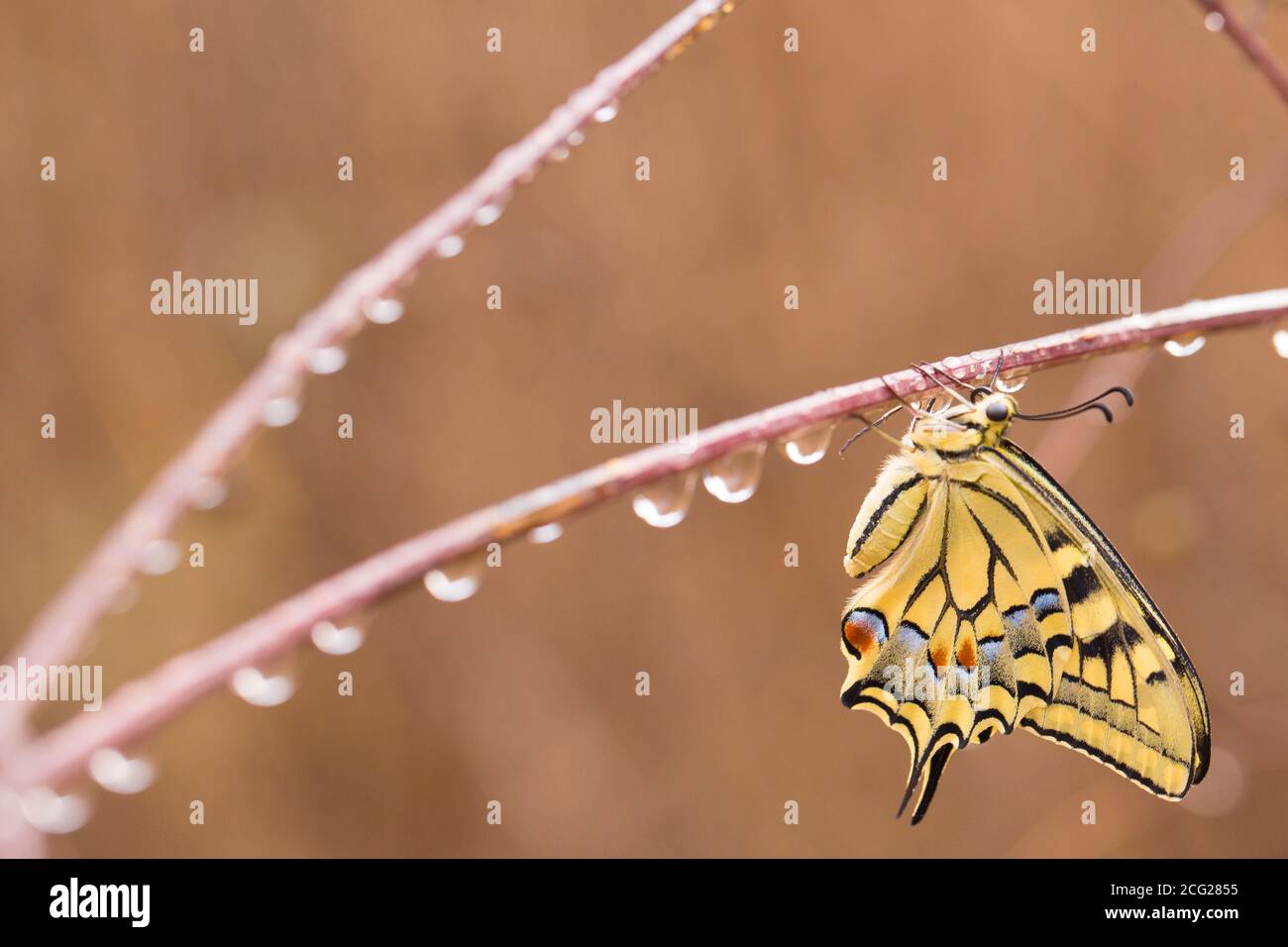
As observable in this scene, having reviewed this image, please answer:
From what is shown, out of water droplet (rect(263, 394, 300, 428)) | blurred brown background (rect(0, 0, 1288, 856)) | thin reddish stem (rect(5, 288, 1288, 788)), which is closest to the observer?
thin reddish stem (rect(5, 288, 1288, 788))

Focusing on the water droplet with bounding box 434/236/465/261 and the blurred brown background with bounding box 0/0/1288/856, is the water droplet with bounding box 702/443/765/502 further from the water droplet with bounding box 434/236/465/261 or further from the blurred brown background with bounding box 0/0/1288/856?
the blurred brown background with bounding box 0/0/1288/856

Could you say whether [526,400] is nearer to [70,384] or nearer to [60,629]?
[70,384]

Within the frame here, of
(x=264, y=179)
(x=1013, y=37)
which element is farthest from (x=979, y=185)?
(x=264, y=179)

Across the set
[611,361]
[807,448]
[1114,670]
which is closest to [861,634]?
[1114,670]

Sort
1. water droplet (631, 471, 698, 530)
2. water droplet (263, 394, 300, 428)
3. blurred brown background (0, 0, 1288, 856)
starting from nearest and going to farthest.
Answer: water droplet (263, 394, 300, 428) < water droplet (631, 471, 698, 530) < blurred brown background (0, 0, 1288, 856)

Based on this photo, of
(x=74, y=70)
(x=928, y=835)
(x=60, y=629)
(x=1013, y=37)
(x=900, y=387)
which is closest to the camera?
(x=60, y=629)

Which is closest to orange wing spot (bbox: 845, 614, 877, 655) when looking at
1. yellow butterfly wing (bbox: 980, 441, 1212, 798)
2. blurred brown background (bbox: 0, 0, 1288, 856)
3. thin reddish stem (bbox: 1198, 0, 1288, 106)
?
yellow butterfly wing (bbox: 980, 441, 1212, 798)
